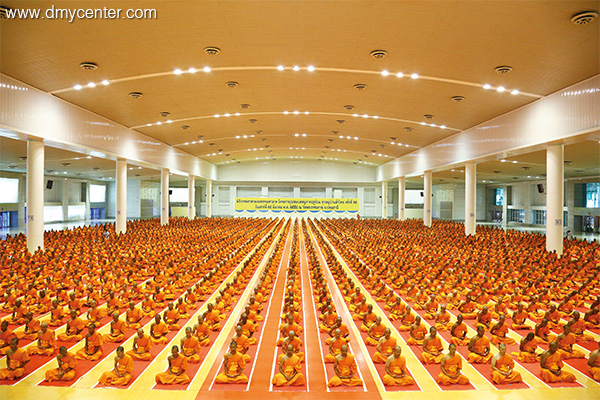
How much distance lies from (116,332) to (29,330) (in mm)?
1531

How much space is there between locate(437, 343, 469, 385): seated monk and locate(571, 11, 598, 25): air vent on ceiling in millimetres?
6648

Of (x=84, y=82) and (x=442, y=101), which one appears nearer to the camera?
(x=84, y=82)

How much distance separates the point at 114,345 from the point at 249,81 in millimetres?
8969

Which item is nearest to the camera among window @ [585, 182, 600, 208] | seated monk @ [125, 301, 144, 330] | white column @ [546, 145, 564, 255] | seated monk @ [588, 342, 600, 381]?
seated monk @ [588, 342, 600, 381]

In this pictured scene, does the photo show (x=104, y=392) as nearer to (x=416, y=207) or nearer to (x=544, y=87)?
(x=544, y=87)

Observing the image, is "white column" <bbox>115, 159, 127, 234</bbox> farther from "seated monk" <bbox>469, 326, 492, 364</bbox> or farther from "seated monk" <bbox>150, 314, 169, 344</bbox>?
"seated monk" <bbox>469, 326, 492, 364</bbox>

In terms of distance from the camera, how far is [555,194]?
13.1 meters

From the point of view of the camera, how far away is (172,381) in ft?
16.2

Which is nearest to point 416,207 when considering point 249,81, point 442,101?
point 442,101

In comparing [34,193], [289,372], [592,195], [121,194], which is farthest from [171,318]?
[592,195]

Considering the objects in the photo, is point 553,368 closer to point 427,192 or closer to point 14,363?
point 14,363

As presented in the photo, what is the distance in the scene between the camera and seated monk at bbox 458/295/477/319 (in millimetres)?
7859

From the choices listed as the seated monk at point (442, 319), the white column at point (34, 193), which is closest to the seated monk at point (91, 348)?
the seated monk at point (442, 319)

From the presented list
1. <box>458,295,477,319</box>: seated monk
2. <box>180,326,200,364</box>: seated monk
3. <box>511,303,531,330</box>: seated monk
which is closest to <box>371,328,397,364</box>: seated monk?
<box>180,326,200,364</box>: seated monk
